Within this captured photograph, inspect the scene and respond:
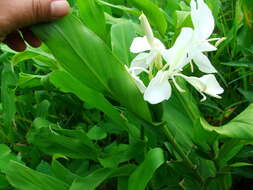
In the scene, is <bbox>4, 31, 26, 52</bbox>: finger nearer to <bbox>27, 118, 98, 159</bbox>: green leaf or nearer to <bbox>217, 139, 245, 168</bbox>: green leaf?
<bbox>27, 118, 98, 159</bbox>: green leaf

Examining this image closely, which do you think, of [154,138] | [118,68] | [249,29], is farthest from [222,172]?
[249,29]

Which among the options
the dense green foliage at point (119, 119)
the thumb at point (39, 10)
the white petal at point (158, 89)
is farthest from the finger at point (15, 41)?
the white petal at point (158, 89)

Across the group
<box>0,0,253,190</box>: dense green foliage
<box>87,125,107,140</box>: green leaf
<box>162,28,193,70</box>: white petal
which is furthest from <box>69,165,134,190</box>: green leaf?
<box>162,28,193,70</box>: white petal

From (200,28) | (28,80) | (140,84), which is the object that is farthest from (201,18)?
(28,80)

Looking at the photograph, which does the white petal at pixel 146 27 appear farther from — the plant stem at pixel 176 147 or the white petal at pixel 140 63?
the plant stem at pixel 176 147

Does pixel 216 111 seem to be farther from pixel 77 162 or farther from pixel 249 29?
pixel 77 162
